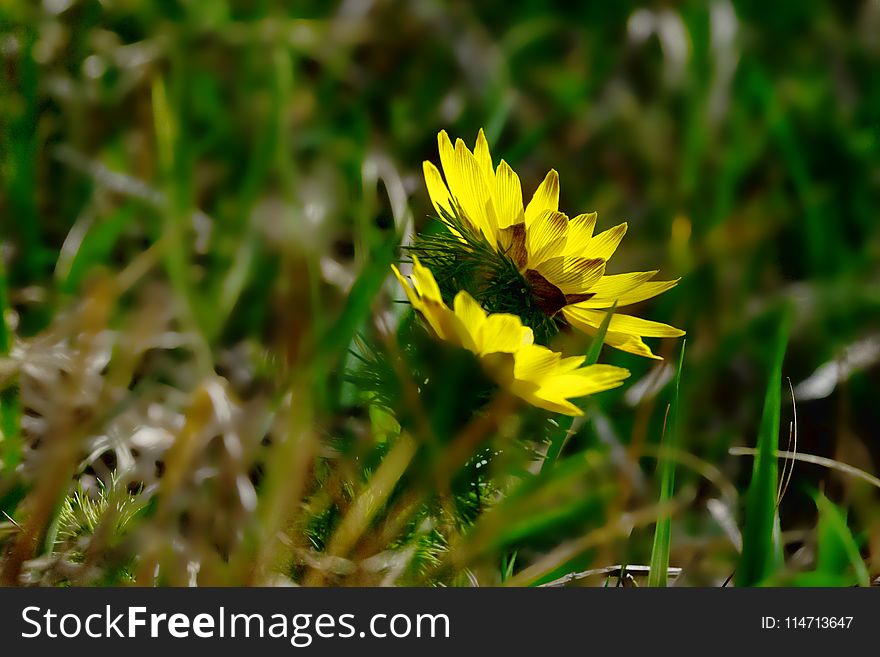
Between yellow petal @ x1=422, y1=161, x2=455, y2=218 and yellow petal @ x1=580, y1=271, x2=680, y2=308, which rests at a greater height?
yellow petal @ x1=422, y1=161, x2=455, y2=218

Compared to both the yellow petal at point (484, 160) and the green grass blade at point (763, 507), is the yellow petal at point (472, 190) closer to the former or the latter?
the yellow petal at point (484, 160)

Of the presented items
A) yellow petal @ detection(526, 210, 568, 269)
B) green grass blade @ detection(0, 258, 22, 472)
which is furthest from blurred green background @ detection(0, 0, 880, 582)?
yellow petal @ detection(526, 210, 568, 269)

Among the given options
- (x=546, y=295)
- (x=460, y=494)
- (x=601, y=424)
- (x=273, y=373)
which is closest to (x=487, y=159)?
(x=546, y=295)

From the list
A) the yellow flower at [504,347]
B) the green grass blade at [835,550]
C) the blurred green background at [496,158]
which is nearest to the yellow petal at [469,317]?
the yellow flower at [504,347]

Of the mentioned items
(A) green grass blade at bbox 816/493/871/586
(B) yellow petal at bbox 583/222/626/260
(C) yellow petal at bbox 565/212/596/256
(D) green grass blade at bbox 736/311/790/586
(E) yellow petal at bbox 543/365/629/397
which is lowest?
(A) green grass blade at bbox 816/493/871/586

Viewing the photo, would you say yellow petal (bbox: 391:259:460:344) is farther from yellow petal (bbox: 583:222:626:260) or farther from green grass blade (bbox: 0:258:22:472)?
green grass blade (bbox: 0:258:22:472)

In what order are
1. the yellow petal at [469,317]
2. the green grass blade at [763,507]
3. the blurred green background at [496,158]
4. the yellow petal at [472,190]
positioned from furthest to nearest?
the blurred green background at [496,158], the green grass blade at [763,507], the yellow petal at [472,190], the yellow petal at [469,317]

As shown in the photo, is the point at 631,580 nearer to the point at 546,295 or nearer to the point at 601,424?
the point at 601,424

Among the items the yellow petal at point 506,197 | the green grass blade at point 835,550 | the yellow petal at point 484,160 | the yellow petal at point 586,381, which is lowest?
the green grass blade at point 835,550
